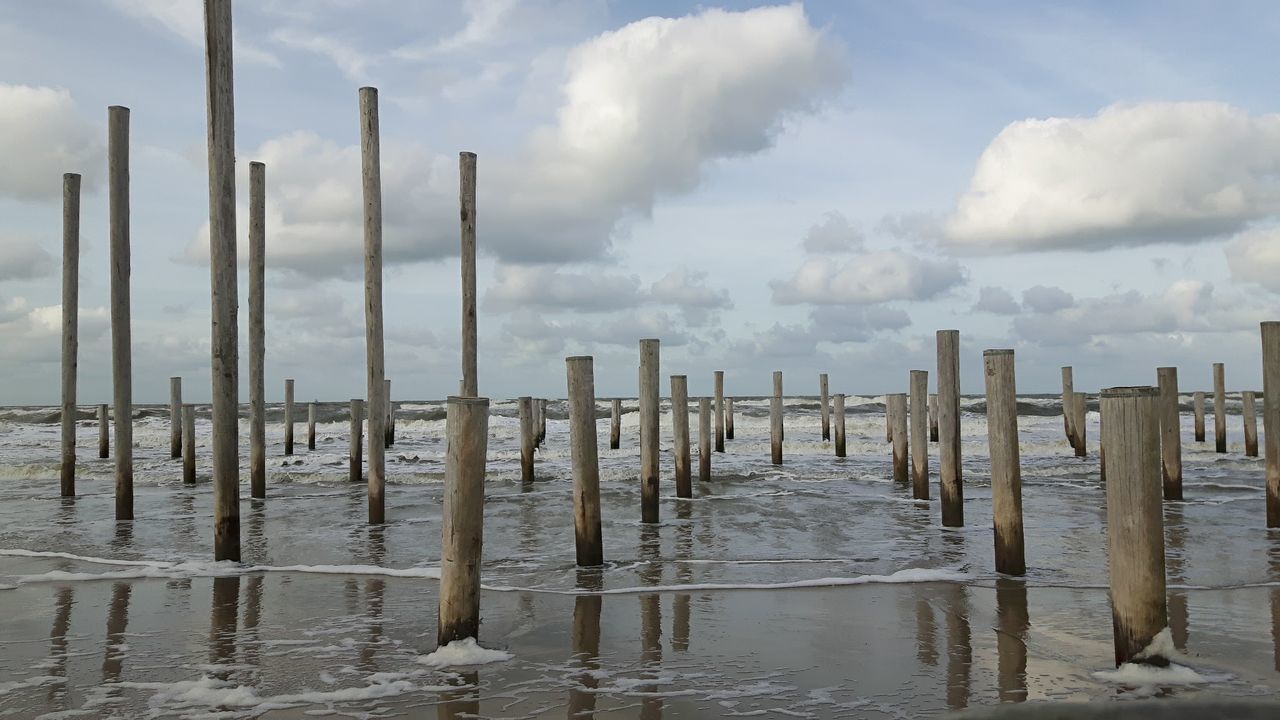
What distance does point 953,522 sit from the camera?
10164 mm

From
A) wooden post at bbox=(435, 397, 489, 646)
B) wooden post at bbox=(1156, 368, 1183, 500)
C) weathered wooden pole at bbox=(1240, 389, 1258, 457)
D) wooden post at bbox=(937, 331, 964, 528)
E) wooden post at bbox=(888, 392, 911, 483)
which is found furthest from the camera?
weathered wooden pole at bbox=(1240, 389, 1258, 457)

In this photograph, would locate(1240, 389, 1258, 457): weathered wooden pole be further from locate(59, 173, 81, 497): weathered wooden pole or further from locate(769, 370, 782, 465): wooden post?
locate(59, 173, 81, 497): weathered wooden pole

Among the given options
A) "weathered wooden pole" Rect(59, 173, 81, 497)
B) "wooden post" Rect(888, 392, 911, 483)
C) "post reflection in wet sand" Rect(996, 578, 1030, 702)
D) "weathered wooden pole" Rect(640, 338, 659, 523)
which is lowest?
"post reflection in wet sand" Rect(996, 578, 1030, 702)

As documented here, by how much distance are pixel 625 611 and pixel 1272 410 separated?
24.0 ft

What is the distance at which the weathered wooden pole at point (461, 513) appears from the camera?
504 centimetres

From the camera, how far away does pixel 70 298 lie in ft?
41.5

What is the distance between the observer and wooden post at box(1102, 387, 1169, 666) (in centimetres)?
Result: 466

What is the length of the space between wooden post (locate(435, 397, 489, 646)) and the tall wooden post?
5.17 metres

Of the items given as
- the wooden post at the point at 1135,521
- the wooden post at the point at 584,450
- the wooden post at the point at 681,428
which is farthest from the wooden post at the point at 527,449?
the wooden post at the point at 1135,521

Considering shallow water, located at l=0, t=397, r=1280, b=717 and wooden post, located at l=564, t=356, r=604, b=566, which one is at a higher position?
wooden post, located at l=564, t=356, r=604, b=566

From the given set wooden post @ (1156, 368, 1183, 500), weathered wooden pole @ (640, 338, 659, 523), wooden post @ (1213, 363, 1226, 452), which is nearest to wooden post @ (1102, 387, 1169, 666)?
weathered wooden pole @ (640, 338, 659, 523)

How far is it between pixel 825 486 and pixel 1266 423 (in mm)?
7349

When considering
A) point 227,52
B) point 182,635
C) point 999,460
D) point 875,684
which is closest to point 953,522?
point 999,460

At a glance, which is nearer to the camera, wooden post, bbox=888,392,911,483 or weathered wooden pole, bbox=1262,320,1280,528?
weathered wooden pole, bbox=1262,320,1280,528
